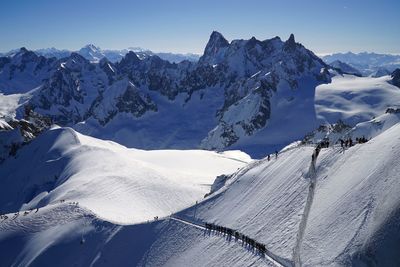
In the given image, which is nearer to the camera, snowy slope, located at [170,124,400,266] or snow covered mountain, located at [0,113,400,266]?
snowy slope, located at [170,124,400,266]

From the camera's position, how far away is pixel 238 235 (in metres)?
44.7

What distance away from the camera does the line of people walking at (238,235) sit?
132 feet

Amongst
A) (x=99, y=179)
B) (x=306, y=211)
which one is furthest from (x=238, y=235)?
(x=99, y=179)

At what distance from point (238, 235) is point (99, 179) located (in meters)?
45.5

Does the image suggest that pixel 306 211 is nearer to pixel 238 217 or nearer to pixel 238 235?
pixel 238 235

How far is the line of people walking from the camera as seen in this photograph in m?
40.1

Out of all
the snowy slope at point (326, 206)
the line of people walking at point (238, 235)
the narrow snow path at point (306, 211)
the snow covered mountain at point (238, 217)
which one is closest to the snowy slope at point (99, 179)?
the snow covered mountain at point (238, 217)

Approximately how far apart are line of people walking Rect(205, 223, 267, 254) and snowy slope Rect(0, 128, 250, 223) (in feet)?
52.4

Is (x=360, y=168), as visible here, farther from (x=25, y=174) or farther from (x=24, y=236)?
(x=25, y=174)

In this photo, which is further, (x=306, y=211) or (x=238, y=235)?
(x=238, y=235)

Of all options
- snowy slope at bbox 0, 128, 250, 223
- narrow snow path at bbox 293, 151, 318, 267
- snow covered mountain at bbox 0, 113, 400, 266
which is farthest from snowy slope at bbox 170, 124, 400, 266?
snowy slope at bbox 0, 128, 250, 223

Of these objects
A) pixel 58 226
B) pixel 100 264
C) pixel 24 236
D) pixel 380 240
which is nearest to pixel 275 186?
pixel 380 240

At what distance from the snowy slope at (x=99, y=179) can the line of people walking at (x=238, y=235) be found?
15972mm

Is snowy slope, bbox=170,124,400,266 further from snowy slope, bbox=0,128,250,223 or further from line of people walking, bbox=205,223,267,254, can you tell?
snowy slope, bbox=0,128,250,223
